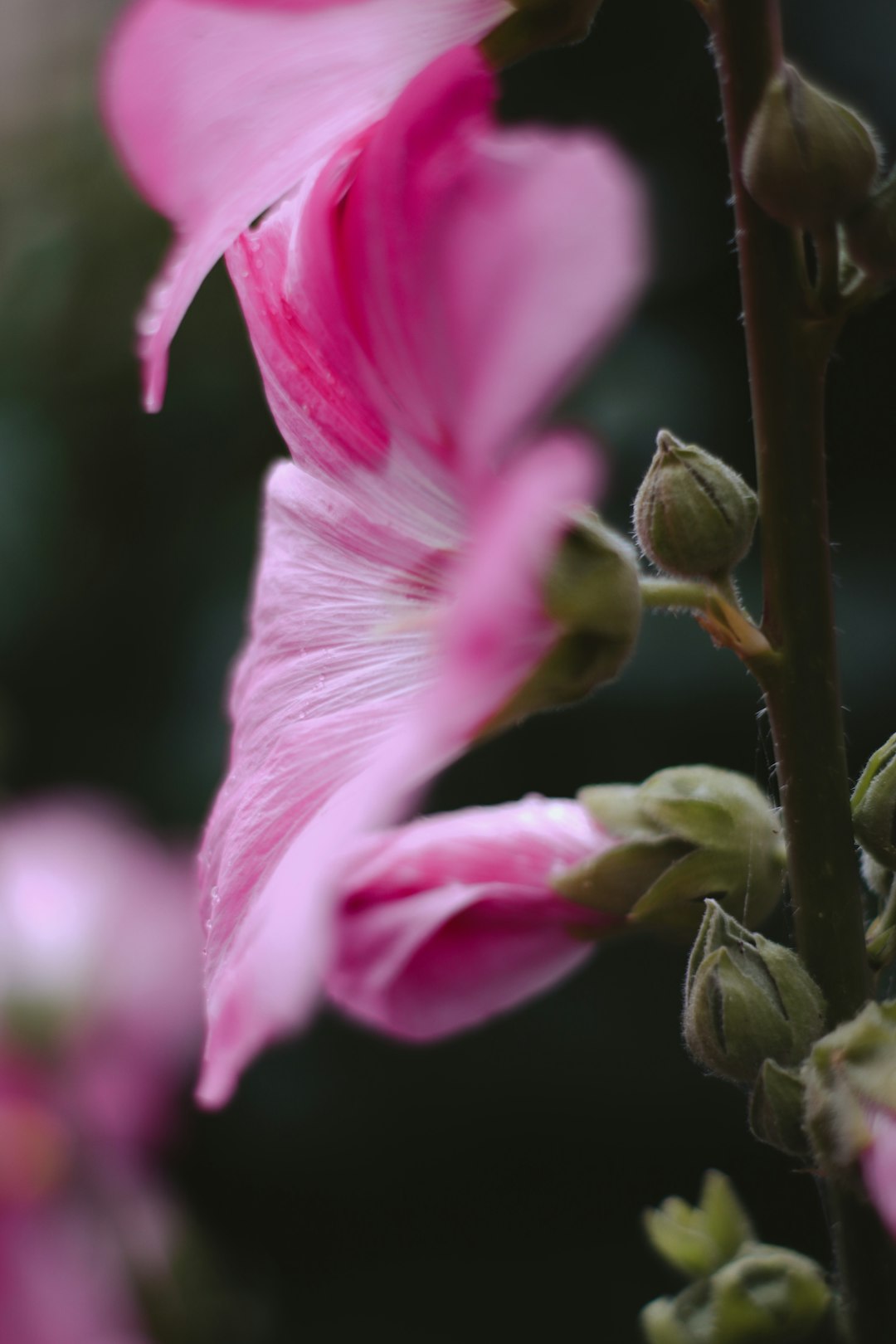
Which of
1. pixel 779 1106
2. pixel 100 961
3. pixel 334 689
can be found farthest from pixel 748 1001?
pixel 100 961

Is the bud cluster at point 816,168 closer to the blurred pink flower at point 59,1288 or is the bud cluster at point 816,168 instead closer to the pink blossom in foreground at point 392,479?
the pink blossom in foreground at point 392,479

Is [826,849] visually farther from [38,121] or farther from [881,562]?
[38,121]

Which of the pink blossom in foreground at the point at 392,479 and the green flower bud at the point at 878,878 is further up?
the pink blossom in foreground at the point at 392,479

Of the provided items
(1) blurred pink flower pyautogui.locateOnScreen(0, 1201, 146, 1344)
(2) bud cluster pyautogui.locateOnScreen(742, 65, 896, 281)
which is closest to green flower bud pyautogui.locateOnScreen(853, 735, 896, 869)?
(2) bud cluster pyautogui.locateOnScreen(742, 65, 896, 281)

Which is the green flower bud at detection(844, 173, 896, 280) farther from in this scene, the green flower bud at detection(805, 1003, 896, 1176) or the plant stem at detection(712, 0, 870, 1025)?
the green flower bud at detection(805, 1003, 896, 1176)

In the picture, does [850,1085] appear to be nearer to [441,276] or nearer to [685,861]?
[685,861]

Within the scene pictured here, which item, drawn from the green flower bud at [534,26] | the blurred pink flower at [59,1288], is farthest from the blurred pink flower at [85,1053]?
the green flower bud at [534,26]

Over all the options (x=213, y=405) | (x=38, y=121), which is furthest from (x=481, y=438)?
(x=38, y=121)
